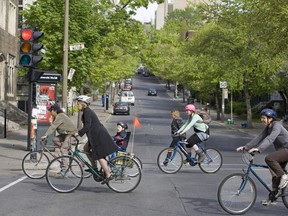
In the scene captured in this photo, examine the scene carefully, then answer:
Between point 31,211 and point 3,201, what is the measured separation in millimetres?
1178

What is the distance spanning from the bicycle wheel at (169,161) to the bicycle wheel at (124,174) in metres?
3.92

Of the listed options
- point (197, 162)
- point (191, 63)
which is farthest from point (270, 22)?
point (191, 63)

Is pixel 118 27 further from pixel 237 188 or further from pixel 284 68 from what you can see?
pixel 237 188

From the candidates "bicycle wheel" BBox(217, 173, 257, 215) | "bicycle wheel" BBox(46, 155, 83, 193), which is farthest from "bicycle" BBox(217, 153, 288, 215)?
"bicycle wheel" BBox(46, 155, 83, 193)

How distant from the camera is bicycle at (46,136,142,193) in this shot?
11.4 metres

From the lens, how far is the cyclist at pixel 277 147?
9336 millimetres

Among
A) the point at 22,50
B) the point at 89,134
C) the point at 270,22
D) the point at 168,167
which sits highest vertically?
the point at 270,22

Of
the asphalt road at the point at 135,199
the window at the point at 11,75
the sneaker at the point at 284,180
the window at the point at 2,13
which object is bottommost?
the asphalt road at the point at 135,199

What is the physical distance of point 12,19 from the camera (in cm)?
4022

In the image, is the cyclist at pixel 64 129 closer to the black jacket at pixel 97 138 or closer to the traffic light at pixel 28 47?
the black jacket at pixel 97 138

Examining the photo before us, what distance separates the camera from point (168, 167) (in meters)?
15.6

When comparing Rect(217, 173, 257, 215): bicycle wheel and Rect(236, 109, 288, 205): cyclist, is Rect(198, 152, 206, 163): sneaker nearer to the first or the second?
Rect(236, 109, 288, 205): cyclist

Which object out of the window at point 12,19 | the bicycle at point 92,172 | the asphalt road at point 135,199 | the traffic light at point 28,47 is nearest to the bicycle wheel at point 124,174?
the bicycle at point 92,172

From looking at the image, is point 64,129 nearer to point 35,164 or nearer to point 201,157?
point 35,164
